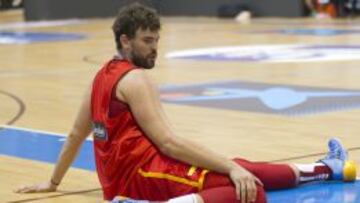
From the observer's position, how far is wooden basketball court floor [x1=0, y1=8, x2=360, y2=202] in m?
5.46

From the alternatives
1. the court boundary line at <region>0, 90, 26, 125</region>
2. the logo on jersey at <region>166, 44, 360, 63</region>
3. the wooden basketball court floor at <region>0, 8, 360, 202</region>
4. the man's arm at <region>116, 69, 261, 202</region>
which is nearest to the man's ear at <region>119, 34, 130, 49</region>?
the man's arm at <region>116, 69, 261, 202</region>

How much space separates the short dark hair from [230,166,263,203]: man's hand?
0.75 metres

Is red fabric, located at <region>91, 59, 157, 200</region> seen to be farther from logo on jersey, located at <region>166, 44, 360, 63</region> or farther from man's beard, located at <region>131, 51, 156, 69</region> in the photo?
logo on jersey, located at <region>166, 44, 360, 63</region>

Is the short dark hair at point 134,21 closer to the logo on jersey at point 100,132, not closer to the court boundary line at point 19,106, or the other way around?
the logo on jersey at point 100,132

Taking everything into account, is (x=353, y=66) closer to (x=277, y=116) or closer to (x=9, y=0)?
(x=277, y=116)

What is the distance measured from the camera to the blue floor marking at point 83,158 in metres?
4.46

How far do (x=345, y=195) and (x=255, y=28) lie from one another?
1525 cm

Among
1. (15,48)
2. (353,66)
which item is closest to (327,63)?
(353,66)

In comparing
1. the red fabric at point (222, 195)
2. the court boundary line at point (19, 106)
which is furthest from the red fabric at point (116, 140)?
the court boundary line at point (19, 106)

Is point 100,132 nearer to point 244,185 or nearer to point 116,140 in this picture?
point 116,140

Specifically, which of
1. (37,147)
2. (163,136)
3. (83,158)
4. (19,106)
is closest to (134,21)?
(163,136)

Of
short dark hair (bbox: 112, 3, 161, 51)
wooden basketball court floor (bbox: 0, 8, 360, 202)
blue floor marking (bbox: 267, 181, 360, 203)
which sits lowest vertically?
wooden basketball court floor (bbox: 0, 8, 360, 202)

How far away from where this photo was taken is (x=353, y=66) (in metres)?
11.3

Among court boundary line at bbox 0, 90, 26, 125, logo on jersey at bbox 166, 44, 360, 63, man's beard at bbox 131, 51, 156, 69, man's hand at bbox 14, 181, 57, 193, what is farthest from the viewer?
logo on jersey at bbox 166, 44, 360, 63
